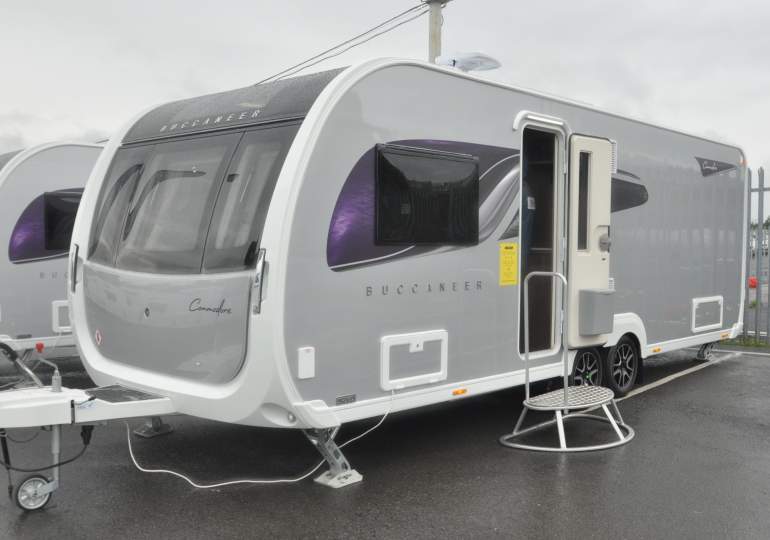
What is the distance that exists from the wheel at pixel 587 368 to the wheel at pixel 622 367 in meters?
0.08

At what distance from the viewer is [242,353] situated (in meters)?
4.51

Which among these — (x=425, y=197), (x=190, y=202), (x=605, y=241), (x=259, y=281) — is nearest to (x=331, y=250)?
(x=259, y=281)

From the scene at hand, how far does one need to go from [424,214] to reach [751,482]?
2.77 m

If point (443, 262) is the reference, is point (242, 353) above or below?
below

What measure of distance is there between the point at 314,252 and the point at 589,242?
308 cm

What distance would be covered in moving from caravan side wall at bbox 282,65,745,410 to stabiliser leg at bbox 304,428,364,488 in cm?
25

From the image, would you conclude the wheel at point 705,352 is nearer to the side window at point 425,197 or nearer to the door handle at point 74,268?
the side window at point 425,197

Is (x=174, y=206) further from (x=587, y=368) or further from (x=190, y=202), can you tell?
(x=587, y=368)

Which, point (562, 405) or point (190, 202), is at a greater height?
point (190, 202)

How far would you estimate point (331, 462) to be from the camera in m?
4.88

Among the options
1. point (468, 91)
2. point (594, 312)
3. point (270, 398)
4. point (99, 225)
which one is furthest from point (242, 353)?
point (594, 312)

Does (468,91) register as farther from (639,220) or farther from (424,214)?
(639,220)

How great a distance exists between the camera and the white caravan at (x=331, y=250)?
4.48 metres

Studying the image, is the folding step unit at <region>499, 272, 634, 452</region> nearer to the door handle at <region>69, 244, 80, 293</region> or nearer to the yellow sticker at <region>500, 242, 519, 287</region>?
Result: the yellow sticker at <region>500, 242, 519, 287</region>
